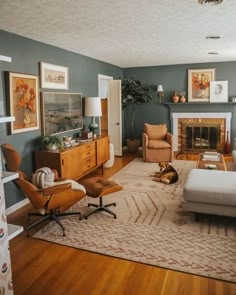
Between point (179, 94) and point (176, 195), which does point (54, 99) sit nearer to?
point (176, 195)

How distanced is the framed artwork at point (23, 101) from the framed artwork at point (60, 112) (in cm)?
19

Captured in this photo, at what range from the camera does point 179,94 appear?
742 cm

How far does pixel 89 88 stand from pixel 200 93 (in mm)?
3092

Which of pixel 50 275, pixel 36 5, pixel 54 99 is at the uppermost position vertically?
pixel 36 5

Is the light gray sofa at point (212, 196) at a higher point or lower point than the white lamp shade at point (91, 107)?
lower

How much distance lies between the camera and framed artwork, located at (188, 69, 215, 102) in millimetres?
7176

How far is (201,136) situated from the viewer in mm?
7402

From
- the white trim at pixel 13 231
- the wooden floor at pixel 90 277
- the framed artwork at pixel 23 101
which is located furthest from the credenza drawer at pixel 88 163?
the white trim at pixel 13 231

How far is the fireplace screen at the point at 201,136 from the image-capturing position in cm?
729

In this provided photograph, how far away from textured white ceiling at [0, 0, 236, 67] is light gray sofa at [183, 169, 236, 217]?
1.89 m

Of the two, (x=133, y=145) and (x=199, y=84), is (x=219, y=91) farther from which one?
(x=133, y=145)

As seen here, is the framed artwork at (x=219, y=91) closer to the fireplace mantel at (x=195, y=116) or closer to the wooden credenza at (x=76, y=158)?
the fireplace mantel at (x=195, y=116)

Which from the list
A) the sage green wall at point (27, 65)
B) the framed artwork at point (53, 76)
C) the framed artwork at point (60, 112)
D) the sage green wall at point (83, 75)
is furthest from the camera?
the framed artwork at point (60, 112)

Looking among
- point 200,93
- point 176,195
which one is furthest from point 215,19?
point 200,93
